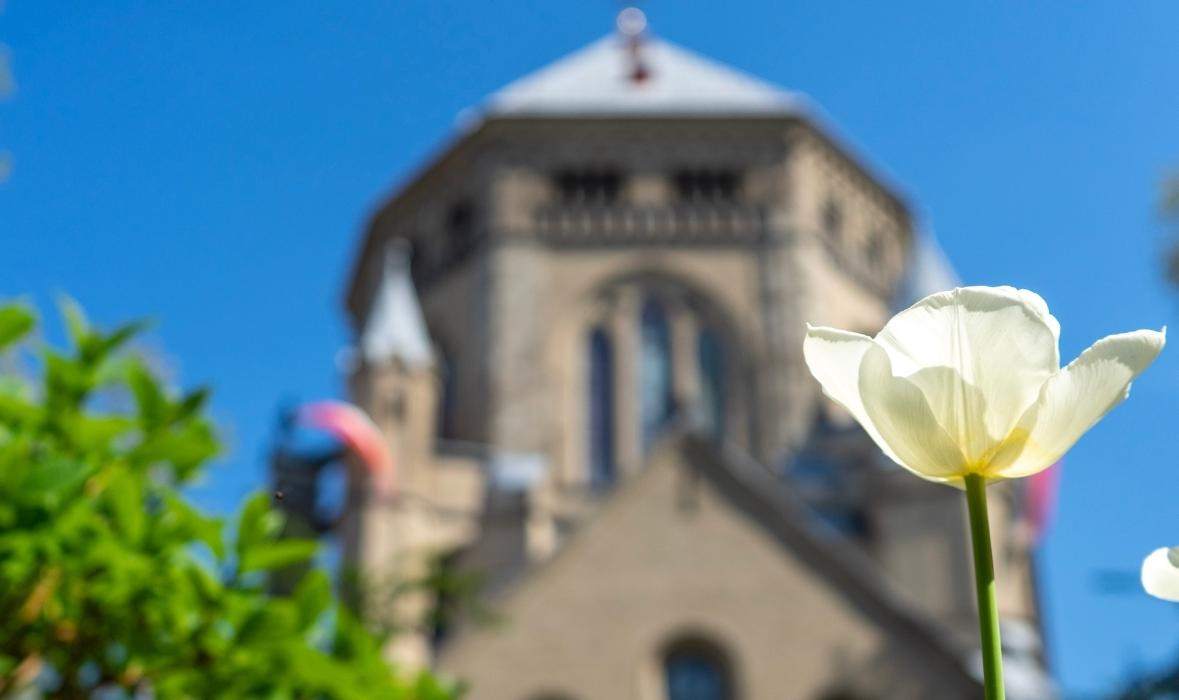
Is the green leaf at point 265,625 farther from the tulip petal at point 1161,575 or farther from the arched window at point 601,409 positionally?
the arched window at point 601,409

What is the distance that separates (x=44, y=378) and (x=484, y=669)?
1773 cm

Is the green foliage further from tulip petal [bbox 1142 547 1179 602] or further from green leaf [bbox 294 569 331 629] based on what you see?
tulip petal [bbox 1142 547 1179 602]

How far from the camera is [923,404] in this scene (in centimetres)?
136

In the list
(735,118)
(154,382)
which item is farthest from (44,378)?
(735,118)

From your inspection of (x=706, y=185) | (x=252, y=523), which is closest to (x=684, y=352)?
(x=706, y=185)

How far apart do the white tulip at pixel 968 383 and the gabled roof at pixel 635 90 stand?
31.8 meters

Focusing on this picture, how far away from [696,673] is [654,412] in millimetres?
10271

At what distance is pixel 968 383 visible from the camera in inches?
53.7

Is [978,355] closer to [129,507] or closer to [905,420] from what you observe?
[905,420]

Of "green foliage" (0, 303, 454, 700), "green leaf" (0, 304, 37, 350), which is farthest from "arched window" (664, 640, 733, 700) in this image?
"green leaf" (0, 304, 37, 350)

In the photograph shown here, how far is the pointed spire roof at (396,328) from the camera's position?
2852 centimetres

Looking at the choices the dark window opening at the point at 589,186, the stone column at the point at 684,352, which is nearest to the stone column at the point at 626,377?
the stone column at the point at 684,352

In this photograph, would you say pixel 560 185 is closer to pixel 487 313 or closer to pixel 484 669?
pixel 487 313

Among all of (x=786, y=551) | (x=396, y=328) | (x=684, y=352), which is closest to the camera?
(x=786, y=551)
